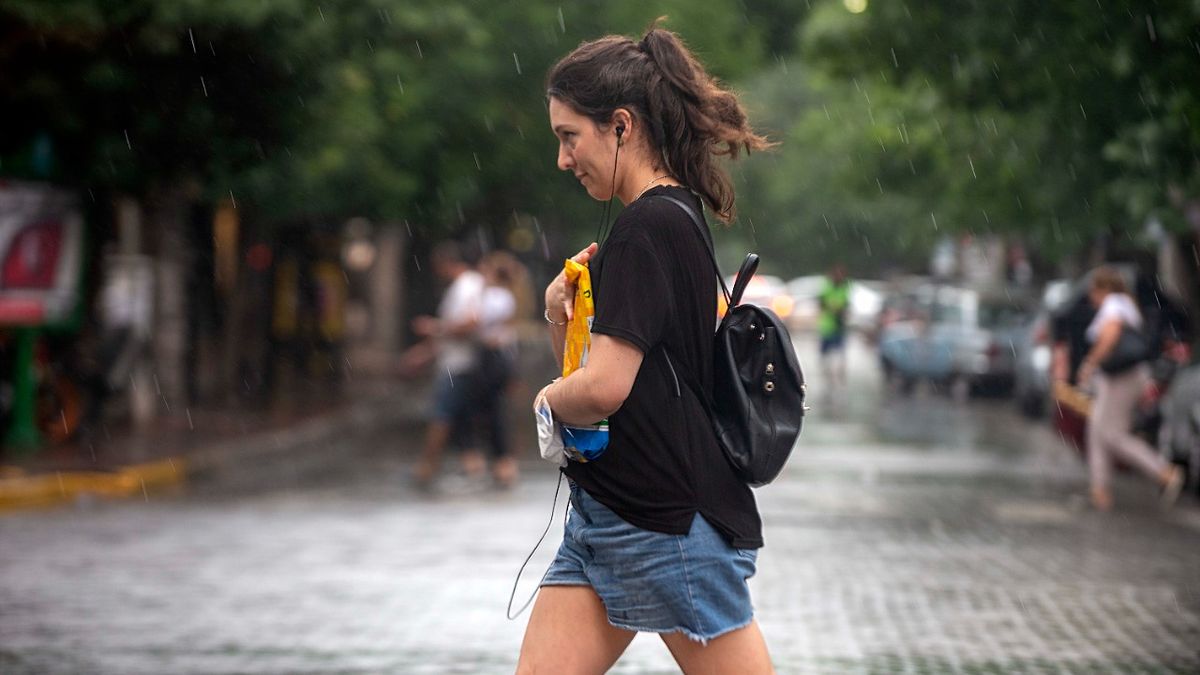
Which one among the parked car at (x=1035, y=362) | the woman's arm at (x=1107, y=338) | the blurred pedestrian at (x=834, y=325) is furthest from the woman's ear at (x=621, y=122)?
the blurred pedestrian at (x=834, y=325)

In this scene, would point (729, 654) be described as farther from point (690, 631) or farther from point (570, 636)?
point (570, 636)

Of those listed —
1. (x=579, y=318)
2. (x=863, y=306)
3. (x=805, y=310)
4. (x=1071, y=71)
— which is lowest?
(x=863, y=306)

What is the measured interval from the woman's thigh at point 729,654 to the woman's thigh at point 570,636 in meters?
0.15

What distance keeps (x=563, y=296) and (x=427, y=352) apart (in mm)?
14027

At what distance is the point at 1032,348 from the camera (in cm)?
2473

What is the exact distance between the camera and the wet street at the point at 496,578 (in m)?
7.33

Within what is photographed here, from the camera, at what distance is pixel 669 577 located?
3.50 meters

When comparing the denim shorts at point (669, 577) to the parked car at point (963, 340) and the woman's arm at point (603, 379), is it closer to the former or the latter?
the woman's arm at point (603, 379)

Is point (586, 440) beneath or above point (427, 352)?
beneath

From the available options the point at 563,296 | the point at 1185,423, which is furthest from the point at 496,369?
the point at 563,296

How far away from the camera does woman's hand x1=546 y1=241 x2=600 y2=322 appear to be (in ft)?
11.8

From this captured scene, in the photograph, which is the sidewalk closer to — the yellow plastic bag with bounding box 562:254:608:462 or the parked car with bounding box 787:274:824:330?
the yellow plastic bag with bounding box 562:254:608:462

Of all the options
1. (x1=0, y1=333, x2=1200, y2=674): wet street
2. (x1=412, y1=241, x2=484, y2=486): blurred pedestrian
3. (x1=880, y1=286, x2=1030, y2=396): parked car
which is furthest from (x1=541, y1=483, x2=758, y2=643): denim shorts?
(x1=880, y1=286, x2=1030, y2=396): parked car

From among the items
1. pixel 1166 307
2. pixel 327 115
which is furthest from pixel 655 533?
pixel 1166 307
